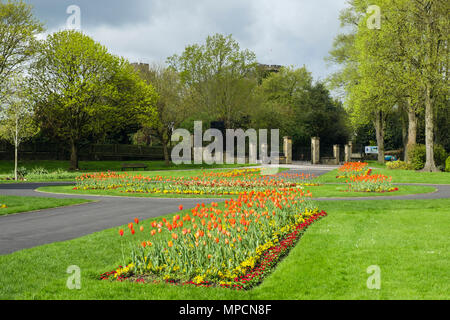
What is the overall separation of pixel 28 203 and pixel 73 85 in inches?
932

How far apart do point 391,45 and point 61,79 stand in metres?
29.3

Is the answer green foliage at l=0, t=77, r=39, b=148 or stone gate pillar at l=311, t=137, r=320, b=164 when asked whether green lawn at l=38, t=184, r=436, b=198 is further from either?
stone gate pillar at l=311, t=137, r=320, b=164

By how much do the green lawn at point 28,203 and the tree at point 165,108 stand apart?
84.1ft

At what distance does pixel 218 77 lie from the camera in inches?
2066

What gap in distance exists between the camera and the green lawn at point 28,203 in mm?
12521

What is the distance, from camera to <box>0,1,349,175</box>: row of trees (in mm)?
35031

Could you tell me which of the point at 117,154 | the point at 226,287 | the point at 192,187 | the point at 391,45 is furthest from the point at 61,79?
the point at 226,287

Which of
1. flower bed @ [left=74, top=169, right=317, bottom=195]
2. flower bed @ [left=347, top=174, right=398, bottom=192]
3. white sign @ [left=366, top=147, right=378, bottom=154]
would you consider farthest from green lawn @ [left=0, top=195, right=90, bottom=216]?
white sign @ [left=366, top=147, right=378, bottom=154]

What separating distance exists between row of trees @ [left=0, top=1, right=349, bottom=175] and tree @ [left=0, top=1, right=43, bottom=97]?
0.28ft

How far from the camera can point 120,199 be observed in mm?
15992

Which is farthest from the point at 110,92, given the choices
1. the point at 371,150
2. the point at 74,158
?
the point at 371,150
